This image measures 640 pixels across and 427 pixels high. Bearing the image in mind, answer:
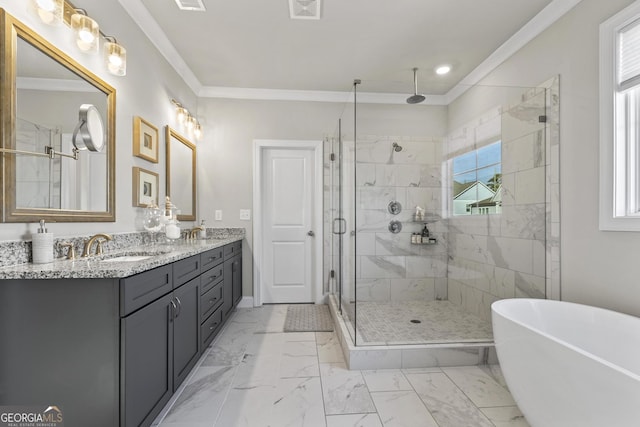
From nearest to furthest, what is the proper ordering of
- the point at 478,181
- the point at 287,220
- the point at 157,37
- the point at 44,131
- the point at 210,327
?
the point at 44,131, the point at 210,327, the point at 157,37, the point at 478,181, the point at 287,220

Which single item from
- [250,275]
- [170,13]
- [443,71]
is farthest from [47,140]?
[443,71]

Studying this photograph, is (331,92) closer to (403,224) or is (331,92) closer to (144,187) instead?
(403,224)

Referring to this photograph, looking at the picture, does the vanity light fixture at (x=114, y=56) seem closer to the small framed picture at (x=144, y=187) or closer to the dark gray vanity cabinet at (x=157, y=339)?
the small framed picture at (x=144, y=187)

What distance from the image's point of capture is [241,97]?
348cm

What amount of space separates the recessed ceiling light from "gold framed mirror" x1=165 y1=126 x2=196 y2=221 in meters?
2.72

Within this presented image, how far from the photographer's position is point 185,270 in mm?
1775

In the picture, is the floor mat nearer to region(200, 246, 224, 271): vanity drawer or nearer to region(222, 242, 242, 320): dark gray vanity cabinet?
region(222, 242, 242, 320): dark gray vanity cabinet

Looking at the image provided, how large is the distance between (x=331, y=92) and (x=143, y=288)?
3.02m

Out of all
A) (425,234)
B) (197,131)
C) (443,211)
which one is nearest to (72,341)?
(197,131)

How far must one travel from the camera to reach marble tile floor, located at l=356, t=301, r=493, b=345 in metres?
2.21

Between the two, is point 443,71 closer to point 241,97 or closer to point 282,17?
point 282,17

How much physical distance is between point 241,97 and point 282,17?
1402mm

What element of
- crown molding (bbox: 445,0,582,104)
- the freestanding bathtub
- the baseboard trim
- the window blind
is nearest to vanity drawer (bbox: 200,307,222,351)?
the baseboard trim

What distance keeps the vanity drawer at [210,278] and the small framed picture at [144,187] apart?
2.40 feet
